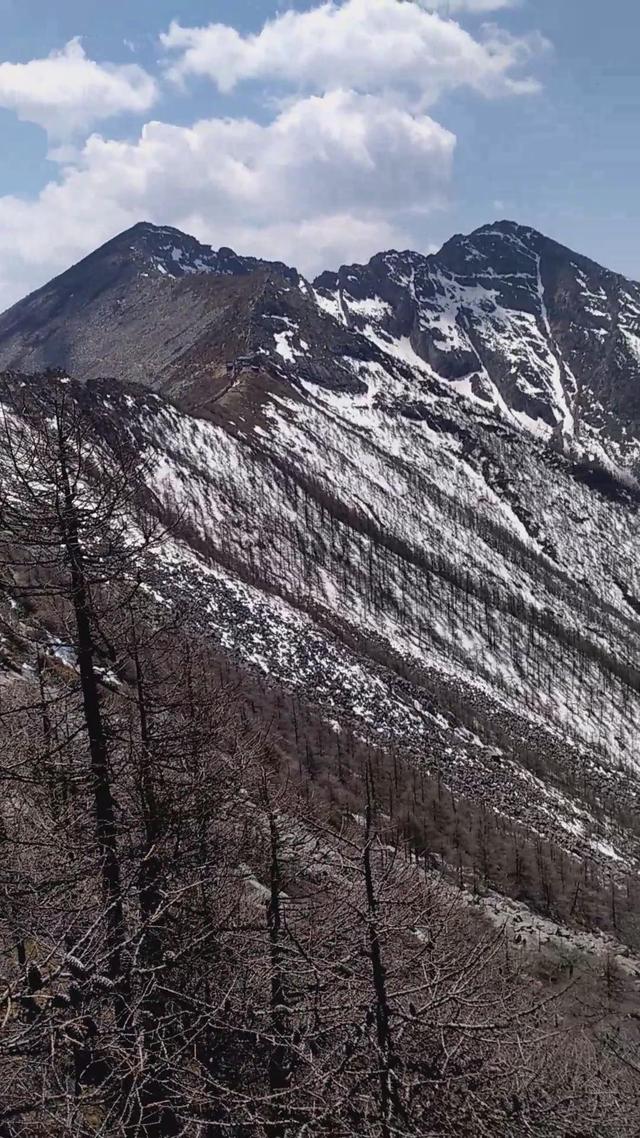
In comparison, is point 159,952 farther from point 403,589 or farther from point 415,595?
point 415,595

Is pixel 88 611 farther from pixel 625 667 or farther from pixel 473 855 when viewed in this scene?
pixel 625 667

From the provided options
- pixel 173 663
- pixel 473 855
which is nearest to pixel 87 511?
pixel 173 663

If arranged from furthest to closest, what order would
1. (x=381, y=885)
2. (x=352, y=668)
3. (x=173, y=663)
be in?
1. (x=352, y=668)
2. (x=173, y=663)
3. (x=381, y=885)

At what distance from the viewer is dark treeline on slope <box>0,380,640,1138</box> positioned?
24.0 ft

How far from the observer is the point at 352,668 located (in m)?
92.1

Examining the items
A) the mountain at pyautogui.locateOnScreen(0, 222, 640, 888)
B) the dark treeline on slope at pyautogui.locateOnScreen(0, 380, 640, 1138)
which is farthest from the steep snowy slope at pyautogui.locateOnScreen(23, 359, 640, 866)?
the dark treeline on slope at pyautogui.locateOnScreen(0, 380, 640, 1138)

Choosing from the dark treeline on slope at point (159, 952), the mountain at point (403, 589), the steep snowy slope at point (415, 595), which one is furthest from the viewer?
the steep snowy slope at point (415, 595)

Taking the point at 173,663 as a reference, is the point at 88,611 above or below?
above

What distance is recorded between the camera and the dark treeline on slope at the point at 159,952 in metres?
7.32

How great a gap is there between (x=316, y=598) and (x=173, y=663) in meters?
106

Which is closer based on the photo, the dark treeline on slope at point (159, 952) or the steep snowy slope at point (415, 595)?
the dark treeline on slope at point (159, 952)

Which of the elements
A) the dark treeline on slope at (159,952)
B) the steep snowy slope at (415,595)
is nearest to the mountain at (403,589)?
the steep snowy slope at (415,595)

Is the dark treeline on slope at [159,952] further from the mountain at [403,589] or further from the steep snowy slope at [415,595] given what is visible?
the mountain at [403,589]

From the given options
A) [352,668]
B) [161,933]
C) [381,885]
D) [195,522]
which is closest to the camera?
[381,885]
